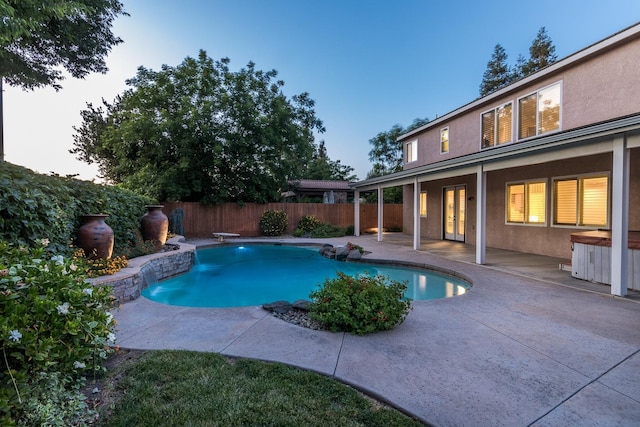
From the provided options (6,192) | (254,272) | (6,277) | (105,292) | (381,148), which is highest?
(381,148)

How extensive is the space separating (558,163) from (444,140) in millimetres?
4776

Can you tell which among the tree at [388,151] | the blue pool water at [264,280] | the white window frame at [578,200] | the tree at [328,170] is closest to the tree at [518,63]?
the tree at [388,151]

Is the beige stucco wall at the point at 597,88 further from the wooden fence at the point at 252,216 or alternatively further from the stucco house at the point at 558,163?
the wooden fence at the point at 252,216

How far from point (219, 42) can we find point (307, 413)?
14838mm

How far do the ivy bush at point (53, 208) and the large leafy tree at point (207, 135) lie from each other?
7.38 m

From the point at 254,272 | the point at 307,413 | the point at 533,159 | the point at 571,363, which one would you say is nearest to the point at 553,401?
the point at 571,363

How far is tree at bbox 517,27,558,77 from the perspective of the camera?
24406 millimetres

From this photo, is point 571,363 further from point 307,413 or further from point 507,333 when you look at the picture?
point 307,413

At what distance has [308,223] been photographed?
55.1ft

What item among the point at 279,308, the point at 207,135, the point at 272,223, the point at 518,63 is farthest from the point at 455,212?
the point at 518,63

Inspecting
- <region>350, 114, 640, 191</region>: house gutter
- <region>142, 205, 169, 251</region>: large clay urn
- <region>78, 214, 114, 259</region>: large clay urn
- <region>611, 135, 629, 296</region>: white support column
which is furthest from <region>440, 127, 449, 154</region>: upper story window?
<region>78, 214, 114, 259</region>: large clay urn

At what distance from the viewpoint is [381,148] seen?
28531mm

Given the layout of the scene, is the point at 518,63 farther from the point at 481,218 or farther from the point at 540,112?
the point at 481,218

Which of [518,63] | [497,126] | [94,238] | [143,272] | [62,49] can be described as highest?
Result: [518,63]
